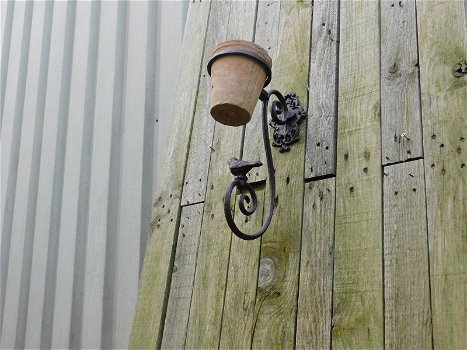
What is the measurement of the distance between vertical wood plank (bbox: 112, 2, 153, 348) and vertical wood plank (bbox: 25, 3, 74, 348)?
1.46 feet

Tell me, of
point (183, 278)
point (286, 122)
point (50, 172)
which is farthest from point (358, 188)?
point (50, 172)

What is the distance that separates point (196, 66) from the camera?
251 cm

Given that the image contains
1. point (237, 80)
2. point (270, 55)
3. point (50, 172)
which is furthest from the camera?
point (50, 172)

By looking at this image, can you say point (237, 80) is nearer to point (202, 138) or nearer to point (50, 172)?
point (202, 138)

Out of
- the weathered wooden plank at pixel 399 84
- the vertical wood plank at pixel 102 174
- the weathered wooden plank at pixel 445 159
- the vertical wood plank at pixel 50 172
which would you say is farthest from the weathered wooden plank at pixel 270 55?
the vertical wood plank at pixel 50 172

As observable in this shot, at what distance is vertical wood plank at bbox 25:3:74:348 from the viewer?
10.9 ft

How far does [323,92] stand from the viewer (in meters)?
2.11

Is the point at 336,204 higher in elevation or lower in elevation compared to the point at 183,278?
higher

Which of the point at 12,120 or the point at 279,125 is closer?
the point at 279,125

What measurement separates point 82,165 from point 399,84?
6.29ft

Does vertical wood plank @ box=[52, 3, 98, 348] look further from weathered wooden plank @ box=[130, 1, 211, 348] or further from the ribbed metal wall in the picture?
weathered wooden plank @ box=[130, 1, 211, 348]

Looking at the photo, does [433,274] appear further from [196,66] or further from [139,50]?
[139,50]

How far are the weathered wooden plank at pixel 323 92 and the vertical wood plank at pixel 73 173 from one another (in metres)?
1.61

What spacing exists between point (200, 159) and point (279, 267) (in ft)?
1.81
